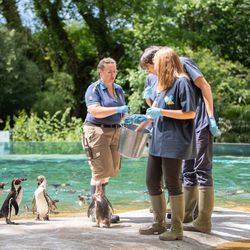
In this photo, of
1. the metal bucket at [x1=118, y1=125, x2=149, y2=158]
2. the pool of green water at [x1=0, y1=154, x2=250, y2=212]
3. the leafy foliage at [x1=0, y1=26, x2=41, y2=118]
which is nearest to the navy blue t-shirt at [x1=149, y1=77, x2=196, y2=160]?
the metal bucket at [x1=118, y1=125, x2=149, y2=158]

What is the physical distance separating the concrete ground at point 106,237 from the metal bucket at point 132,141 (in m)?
0.58

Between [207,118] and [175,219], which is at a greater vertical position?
[207,118]

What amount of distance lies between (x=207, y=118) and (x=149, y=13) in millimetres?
17421

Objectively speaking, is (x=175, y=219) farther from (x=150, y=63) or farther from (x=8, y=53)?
(x=8, y=53)

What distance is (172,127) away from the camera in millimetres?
3701

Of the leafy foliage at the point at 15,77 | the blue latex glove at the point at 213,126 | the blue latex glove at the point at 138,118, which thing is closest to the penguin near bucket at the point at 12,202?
the blue latex glove at the point at 138,118

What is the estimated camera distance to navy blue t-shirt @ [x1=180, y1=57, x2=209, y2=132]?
407 centimetres

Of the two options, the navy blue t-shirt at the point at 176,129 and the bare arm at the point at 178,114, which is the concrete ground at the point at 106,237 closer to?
the navy blue t-shirt at the point at 176,129

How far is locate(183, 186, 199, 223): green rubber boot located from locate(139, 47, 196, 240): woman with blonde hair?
2.05 ft

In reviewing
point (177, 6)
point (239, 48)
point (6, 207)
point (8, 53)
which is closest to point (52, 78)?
point (8, 53)

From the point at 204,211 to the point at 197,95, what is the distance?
88cm

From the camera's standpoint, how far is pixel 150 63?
4.25m

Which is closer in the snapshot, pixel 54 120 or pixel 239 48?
pixel 54 120

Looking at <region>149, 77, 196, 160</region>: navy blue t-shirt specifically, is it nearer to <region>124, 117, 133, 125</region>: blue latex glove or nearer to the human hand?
→ the human hand
